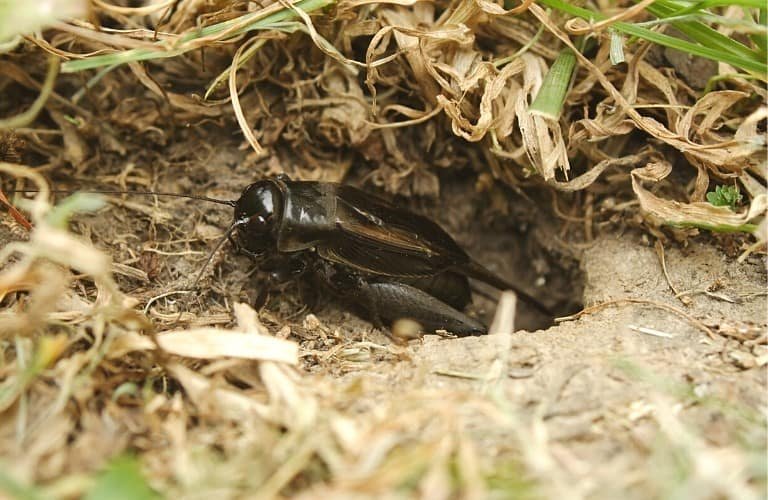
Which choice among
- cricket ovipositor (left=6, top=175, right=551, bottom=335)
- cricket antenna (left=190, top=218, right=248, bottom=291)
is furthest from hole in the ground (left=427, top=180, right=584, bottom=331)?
cricket antenna (left=190, top=218, right=248, bottom=291)

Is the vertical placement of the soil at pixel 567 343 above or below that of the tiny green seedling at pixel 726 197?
below

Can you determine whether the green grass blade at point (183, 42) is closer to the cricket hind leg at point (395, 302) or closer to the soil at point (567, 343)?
the soil at point (567, 343)

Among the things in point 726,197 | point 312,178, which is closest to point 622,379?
point 726,197

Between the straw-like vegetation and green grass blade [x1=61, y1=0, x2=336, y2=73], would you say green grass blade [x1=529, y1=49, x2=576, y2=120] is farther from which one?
green grass blade [x1=61, y1=0, x2=336, y2=73]

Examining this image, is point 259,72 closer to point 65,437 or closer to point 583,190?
point 583,190

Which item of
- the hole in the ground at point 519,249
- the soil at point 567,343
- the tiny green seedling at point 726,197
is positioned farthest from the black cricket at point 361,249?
the tiny green seedling at point 726,197

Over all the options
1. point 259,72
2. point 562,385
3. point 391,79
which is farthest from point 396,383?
point 259,72
